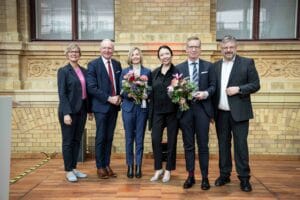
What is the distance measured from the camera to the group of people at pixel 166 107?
436 cm

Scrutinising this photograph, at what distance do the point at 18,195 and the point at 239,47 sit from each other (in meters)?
4.47

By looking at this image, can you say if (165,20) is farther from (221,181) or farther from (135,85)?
(221,181)

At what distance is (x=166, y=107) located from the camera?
452 cm

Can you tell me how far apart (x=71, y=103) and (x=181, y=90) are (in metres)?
1.55

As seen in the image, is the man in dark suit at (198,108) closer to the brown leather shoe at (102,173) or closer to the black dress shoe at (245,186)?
the black dress shoe at (245,186)

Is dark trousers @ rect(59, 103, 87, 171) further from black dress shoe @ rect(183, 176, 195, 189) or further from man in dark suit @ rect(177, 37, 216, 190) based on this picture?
black dress shoe @ rect(183, 176, 195, 189)

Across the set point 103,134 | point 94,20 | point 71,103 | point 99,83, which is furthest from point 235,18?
point 71,103

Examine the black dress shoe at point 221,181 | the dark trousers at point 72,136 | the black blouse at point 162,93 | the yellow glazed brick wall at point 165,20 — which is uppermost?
the yellow glazed brick wall at point 165,20

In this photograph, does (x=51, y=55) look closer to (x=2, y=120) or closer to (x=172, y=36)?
(x=172, y=36)

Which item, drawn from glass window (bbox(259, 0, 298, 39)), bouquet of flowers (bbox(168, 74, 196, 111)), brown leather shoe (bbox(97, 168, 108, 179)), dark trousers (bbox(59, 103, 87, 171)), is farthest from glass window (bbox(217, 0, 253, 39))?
brown leather shoe (bbox(97, 168, 108, 179))

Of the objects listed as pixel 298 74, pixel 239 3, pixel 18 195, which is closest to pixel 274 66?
pixel 298 74

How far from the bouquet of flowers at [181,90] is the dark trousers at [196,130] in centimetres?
18

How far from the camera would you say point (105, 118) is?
192 inches

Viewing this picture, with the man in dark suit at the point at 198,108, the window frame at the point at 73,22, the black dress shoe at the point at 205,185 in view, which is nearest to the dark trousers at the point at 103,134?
the man in dark suit at the point at 198,108
